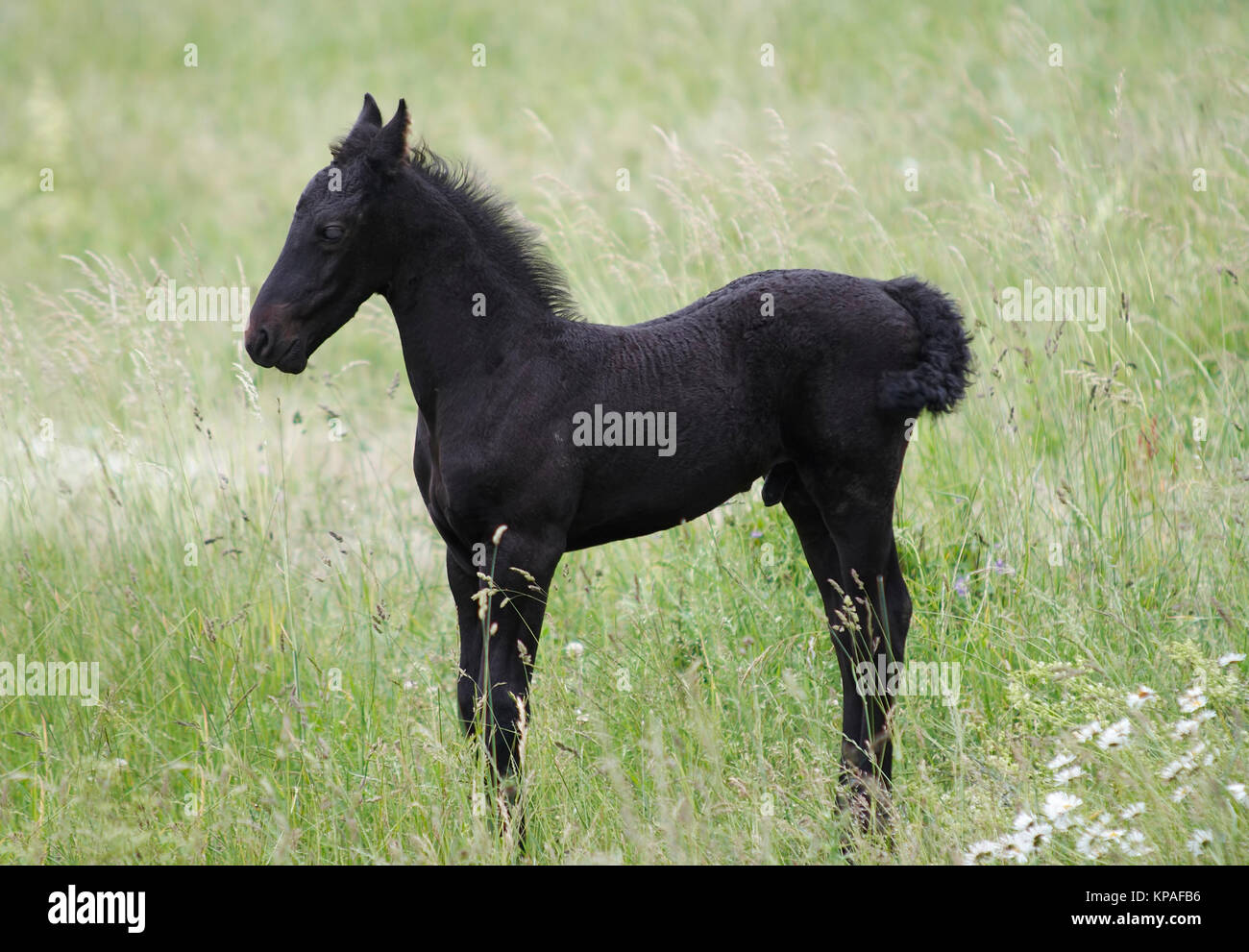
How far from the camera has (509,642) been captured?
12.1ft

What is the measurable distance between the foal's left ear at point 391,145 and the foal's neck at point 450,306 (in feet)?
0.28

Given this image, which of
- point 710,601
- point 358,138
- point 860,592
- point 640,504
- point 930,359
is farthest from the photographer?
point 710,601

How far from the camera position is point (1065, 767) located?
405cm

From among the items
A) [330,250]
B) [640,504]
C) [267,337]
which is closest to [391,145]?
[330,250]

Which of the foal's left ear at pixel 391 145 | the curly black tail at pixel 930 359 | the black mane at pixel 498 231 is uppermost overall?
the foal's left ear at pixel 391 145

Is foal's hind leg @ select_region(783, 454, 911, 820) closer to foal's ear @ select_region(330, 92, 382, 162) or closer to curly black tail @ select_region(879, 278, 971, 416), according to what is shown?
curly black tail @ select_region(879, 278, 971, 416)

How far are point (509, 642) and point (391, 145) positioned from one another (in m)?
1.56

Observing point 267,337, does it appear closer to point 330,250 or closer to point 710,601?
point 330,250

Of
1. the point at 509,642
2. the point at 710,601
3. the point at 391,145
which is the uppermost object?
the point at 391,145

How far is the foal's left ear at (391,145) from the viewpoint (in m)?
3.62

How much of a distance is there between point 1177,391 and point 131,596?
535 cm

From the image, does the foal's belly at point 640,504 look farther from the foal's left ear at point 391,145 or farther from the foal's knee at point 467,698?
the foal's left ear at point 391,145

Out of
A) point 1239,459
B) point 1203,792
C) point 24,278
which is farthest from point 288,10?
point 1203,792

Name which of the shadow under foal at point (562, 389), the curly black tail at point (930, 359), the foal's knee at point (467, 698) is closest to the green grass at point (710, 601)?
the foal's knee at point (467, 698)
